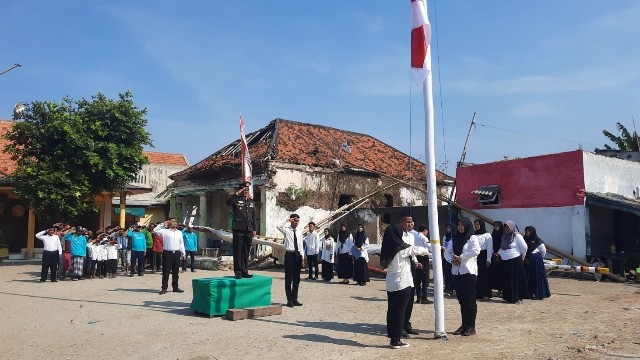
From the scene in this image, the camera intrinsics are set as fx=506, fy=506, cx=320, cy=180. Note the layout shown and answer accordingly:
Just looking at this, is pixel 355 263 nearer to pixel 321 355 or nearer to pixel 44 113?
pixel 321 355

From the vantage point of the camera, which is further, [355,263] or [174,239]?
[355,263]

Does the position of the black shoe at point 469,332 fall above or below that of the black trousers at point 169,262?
below

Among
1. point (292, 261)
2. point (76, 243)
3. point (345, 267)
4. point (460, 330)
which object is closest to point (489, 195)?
point (345, 267)

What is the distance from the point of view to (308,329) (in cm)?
784

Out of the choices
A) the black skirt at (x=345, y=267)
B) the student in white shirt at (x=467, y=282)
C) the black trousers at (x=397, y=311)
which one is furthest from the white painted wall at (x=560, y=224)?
the black trousers at (x=397, y=311)

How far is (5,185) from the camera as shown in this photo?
22797mm

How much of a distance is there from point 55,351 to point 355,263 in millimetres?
9485

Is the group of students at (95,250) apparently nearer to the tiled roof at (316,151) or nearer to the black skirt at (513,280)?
the tiled roof at (316,151)

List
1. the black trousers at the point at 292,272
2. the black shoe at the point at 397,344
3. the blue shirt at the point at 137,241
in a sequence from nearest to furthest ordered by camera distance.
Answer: the black shoe at the point at 397,344 → the black trousers at the point at 292,272 → the blue shirt at the point at 137,241

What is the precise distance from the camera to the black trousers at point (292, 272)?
10102mm

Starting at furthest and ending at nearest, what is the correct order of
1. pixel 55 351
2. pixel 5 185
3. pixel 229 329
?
pixel 5 185 → pixel 229 329 → pixel 55 351

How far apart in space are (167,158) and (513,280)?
31.6m

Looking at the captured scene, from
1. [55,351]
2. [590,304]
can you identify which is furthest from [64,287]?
[590,304]

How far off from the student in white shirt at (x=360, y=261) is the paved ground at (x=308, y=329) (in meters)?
2.16
